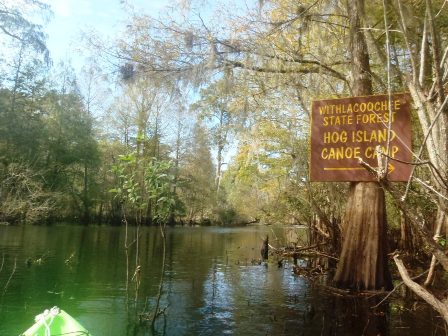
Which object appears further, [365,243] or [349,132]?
[365,243]

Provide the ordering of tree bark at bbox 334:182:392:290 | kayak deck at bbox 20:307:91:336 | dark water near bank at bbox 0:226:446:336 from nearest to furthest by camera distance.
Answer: kayak deck at bbox 20:307:91:336 → dark water near bank at bbox 0:226:446:336 → tree bark at bbox 334:182:392:290

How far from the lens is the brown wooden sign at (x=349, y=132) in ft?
21.1

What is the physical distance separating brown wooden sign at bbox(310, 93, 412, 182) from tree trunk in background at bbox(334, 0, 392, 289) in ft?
2.81

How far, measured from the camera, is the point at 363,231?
7.91 meters

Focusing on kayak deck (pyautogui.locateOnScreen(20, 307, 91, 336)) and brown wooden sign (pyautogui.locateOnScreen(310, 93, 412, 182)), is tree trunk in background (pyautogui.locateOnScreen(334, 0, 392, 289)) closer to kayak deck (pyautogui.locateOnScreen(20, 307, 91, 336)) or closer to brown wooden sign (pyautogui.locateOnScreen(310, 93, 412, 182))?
brown wooden sign (pyautogui.locateOnScreen(310, 93, 412, 182))

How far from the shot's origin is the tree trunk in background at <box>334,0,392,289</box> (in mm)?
Answer: 7605

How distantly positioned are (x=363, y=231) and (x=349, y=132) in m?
2.15

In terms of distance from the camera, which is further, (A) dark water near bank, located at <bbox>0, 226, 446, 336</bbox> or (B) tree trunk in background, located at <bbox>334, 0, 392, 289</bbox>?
(B) tree trunk in background, located at <bbox>334, 0, 392, 289</bbox>

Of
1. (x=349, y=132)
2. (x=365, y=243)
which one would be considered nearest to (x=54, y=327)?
(x=349, y=132)

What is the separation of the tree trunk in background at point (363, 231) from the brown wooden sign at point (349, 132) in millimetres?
856

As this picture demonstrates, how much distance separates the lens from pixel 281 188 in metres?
14.7

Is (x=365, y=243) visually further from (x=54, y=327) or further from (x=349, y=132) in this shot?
(x=54, y=327)

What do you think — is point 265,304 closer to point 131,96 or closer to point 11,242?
point 131,96

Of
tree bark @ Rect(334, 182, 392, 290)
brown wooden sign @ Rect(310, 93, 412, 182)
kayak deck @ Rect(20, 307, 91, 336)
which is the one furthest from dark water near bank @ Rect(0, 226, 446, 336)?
kayak deck @ Rect(20, 307, 91, 336)
